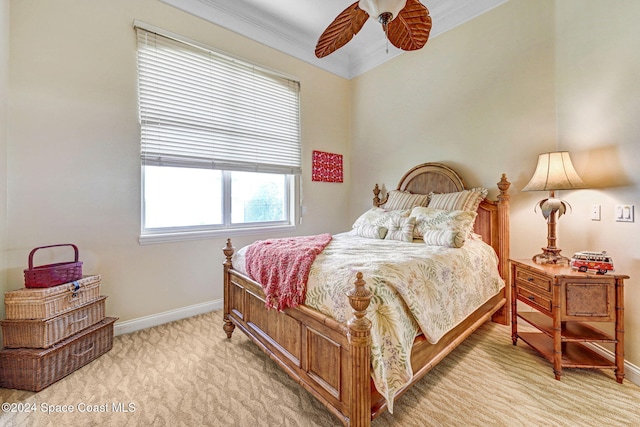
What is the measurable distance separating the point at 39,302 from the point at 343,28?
2.68 m

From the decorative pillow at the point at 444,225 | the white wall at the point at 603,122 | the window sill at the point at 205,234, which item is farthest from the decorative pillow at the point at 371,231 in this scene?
the white wall at the point at 603,122

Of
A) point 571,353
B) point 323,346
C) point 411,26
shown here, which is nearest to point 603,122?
point 411,26

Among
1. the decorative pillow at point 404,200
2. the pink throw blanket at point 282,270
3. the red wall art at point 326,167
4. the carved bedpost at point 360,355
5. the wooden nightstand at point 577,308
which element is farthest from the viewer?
the red wall art at point 326,167

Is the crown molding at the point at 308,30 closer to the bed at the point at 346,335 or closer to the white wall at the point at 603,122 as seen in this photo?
the white wall at the point at 603,122

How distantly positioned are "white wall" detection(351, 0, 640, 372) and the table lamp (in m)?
0.17

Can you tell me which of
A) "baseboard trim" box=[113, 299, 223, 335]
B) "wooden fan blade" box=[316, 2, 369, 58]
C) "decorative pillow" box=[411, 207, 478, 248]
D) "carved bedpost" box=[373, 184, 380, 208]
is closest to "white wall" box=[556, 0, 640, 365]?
"decorative pillow" box=[411, 207, 478, 248]

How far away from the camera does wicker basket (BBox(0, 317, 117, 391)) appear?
1638 mm

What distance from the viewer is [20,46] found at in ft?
6.53

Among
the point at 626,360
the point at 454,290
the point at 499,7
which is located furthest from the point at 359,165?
the point at 626,360

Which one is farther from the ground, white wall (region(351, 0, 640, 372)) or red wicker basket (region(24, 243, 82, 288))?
white wall (region(351, 0, 640, 372))

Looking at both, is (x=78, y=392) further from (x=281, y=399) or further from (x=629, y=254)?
(x=629, y=254)

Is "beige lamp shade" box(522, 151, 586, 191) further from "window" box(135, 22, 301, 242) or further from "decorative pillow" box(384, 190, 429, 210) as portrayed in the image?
"window" box(135, 22, 301, 242)

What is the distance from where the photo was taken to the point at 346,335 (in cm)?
122

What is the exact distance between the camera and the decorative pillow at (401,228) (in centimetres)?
246
